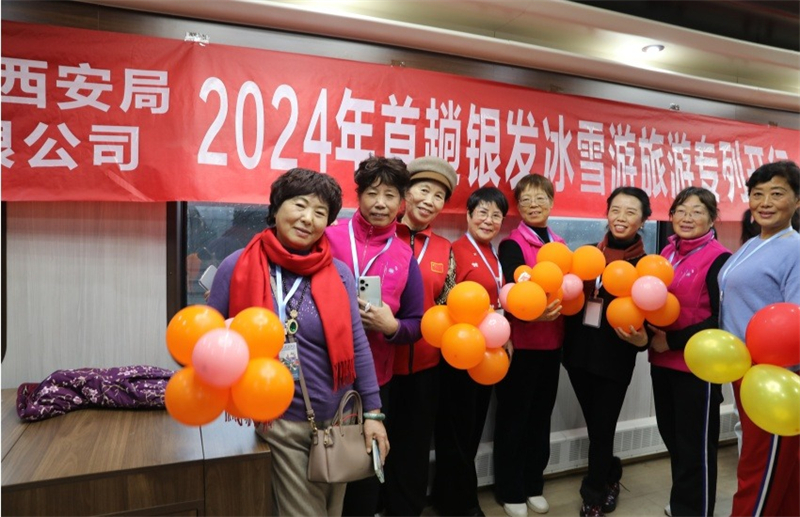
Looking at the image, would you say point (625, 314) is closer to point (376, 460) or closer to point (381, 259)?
point (381, 259)

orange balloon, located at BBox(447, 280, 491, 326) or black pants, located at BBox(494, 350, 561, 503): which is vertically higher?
orange balloon, located at BBox(447, 280, 491, 326)

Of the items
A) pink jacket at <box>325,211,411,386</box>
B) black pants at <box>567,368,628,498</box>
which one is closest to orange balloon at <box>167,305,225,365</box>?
pink jacket at <box>325,211,411,386</box>

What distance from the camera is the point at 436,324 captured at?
190cm

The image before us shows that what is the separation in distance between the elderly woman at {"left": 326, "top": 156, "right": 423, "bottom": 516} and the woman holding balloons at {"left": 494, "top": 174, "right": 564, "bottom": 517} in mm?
688

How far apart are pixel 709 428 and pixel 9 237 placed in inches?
130

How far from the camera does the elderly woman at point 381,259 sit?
6.06 feet

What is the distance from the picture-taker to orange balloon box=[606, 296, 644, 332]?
2.12 m

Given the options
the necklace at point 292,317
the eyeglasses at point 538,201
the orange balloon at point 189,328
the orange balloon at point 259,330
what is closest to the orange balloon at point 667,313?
the eyeglasses at point 538,201

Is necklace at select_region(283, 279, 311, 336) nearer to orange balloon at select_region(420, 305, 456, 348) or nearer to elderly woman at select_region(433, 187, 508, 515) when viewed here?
orange balloon at select_region(420, 305, 456, 348)

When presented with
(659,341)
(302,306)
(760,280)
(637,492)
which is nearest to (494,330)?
(302,306)

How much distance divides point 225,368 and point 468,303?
38.7 inches

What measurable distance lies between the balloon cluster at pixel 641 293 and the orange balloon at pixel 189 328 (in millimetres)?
1717

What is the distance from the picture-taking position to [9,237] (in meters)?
2.09

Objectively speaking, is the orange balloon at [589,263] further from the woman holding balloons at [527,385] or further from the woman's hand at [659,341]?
the woman's hand at [659,341]
